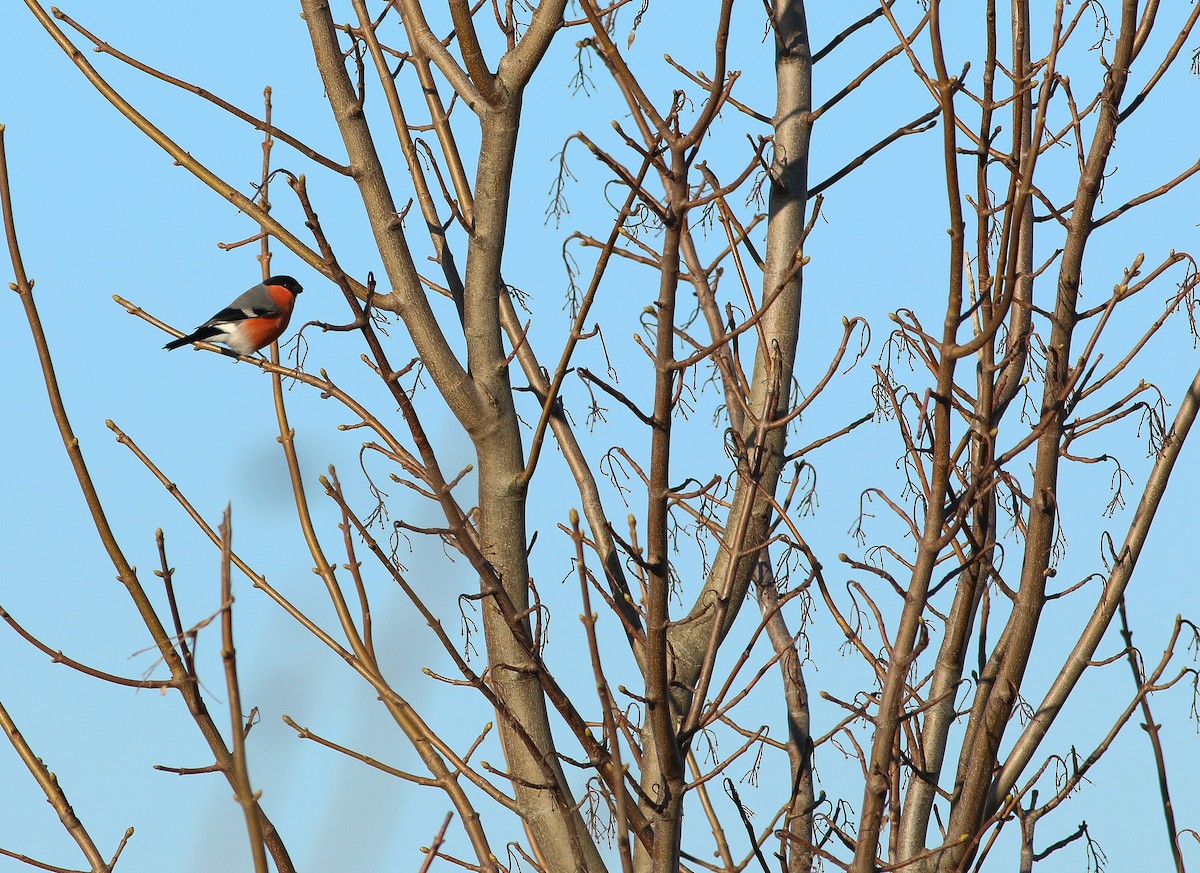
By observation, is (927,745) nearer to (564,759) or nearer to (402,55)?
(564,759)

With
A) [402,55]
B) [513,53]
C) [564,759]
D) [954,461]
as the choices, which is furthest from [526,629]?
[402,55]

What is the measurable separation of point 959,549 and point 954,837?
0.60 meters

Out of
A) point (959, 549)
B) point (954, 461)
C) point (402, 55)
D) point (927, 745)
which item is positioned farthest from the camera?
point (402, 55)

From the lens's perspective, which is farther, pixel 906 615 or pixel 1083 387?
pixel 1083 387

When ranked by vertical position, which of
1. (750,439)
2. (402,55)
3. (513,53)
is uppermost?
(402,55)

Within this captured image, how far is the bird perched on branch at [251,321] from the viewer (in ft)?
20.6

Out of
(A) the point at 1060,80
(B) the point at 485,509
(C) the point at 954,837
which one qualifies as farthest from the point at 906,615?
(A) the point at 1060,80

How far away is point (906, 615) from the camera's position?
236 cm

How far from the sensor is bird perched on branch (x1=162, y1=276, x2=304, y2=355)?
20.6 feet

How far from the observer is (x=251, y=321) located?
6.48 m

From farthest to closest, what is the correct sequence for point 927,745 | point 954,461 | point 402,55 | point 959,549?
point 402,55 → point 927,745 → point 959,549 → point 954,461

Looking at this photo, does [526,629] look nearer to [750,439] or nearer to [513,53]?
[750,439]

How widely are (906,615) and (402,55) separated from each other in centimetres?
203

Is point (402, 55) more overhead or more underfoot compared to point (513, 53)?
more overhead
